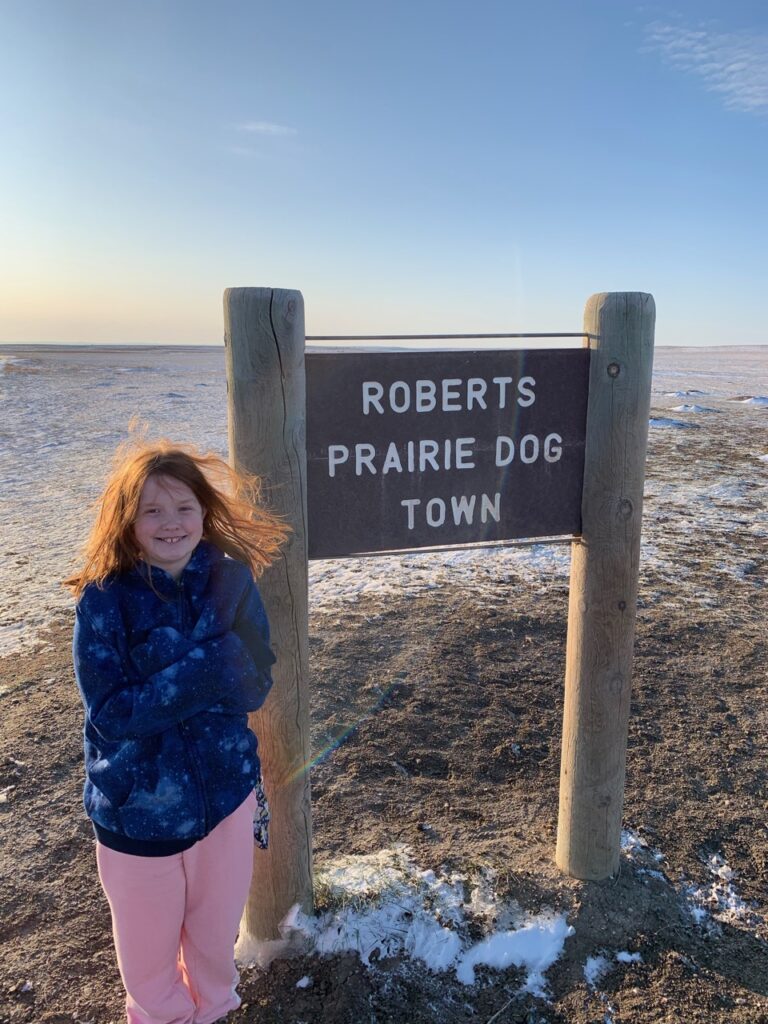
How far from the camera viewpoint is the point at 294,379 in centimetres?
219

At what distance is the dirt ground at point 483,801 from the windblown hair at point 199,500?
139cm

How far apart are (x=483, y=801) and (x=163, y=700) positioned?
6.60 feet

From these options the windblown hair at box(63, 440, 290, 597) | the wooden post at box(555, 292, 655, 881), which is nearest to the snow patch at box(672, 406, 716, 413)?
the wooden post at box(555, 292, 655, 881)

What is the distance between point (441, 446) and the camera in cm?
239

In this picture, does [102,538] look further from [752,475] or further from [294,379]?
[752,475]

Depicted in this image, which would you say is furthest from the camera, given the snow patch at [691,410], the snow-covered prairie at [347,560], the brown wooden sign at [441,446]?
the snow patch at [691,410]

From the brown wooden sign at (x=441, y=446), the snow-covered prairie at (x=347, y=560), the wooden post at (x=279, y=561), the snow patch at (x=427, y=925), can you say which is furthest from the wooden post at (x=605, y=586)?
the snow-covered prairie at (x=347, y=560)

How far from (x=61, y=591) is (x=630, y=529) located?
483cm

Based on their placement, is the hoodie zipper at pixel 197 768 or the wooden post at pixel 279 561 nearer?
the hoodie zipper at pixel 197 768

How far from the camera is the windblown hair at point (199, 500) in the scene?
73.8 inches

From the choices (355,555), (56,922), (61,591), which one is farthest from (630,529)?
(61,591)

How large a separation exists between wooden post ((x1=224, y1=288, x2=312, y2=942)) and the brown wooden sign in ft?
0.28

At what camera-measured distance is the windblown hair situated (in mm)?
1875

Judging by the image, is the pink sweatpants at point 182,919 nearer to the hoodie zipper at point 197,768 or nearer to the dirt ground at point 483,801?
the hoodie zipper at point 197,768
